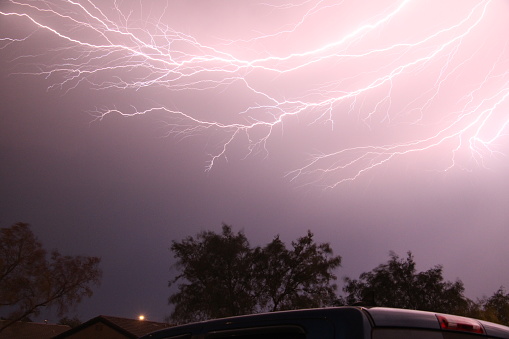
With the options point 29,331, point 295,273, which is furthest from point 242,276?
point 29,331

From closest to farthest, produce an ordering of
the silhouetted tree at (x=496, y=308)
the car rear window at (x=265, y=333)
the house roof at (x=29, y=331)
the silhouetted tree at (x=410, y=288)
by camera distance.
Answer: the car rear window at (x=265, y=333) → the silhouetted tree at (x=496, y=308) → the silhouetted tree at (x=410, y=288) → the house roof at (x=29, y=331)

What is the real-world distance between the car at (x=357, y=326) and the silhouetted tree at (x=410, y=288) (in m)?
22.4

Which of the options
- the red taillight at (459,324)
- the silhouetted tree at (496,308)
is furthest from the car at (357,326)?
the silhouetted tree at (496,308)

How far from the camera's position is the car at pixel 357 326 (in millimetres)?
1965

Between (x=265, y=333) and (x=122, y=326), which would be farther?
(x=122, y=326)

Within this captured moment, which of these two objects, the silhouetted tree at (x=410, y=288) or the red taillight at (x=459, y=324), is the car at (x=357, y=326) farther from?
the silhouetted tree at (x=410, y=288)

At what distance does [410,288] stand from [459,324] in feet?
78.1

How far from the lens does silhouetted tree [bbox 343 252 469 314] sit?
23875 mm

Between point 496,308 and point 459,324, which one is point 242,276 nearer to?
point 496,308

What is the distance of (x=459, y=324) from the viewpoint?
7.40 ft

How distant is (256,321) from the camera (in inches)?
95.7

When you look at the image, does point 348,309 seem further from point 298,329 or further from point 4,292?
point 4,292

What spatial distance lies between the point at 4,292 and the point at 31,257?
2441 mm

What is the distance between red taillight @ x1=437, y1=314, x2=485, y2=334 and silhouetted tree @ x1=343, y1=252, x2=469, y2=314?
2230 cm
